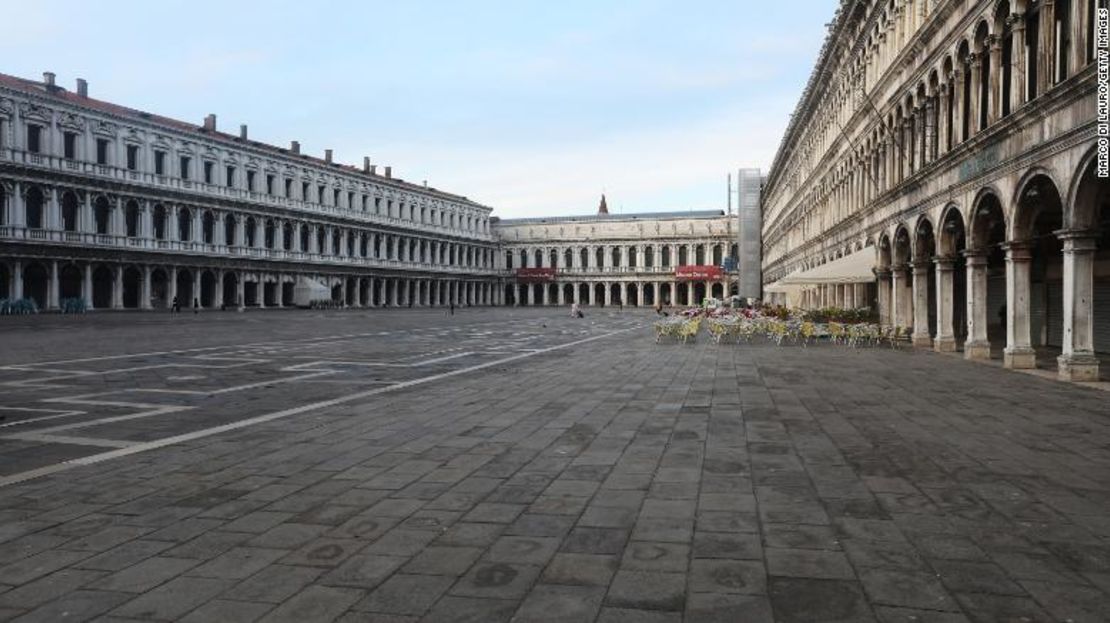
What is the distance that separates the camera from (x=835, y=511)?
17.4 ft

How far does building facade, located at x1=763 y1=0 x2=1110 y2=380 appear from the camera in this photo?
41.8 feet

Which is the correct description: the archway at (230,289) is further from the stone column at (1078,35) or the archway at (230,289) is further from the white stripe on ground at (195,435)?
the stone column at (1078,35)

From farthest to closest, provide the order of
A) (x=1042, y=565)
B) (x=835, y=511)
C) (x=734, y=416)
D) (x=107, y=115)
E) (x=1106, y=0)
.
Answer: (x=107, y=115) < (x=1106, y=0) < (x=734, y=416) < (x=835, y=511) < (x=1042, y=565)

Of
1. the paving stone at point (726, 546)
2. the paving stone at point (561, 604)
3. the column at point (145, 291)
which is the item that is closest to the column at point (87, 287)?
the column at point (145, 291)

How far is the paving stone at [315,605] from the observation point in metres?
3.60

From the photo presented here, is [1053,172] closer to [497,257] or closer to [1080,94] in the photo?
[1080,94]

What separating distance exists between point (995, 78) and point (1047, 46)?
2.54 meters

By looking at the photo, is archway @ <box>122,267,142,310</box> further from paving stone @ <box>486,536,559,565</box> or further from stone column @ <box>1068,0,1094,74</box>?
paving stone @ <box>486,536,559,565</box>

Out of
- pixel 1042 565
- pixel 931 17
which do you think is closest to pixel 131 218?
pixel 931 17

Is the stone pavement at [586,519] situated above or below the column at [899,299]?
below

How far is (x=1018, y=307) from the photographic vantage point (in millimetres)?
15055

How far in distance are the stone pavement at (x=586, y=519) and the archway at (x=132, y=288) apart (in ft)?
175

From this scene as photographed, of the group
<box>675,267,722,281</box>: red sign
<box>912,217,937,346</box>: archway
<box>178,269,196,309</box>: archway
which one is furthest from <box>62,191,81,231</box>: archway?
<box>675,267,722,281</box>: red sign

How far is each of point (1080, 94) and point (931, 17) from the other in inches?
316
